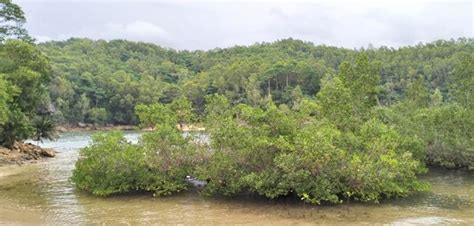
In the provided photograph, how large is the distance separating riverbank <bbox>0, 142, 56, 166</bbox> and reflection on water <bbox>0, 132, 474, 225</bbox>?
14174mm

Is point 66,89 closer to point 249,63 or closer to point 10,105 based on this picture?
point 249,63

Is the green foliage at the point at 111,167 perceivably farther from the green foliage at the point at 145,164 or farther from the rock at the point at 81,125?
the rock at the point at 81,125

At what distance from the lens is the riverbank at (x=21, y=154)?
39.4m

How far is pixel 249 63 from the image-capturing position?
364 ft

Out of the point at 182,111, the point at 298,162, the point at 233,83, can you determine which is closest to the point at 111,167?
the point at 182,111

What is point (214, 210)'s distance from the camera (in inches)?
826

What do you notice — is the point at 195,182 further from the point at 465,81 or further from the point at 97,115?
the point at 97,115

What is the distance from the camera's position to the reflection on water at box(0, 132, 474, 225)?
19.3 meters

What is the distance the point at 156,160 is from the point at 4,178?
13.3m

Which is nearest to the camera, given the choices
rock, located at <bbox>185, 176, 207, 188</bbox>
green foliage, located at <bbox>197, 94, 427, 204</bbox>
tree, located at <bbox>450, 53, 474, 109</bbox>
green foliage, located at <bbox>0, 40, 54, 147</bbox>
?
green foliage, located at <bbox>197, 94, 427, 204</bbox>

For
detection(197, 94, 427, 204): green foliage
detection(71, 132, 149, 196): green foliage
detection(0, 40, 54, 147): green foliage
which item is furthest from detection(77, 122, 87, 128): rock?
detection(197, 94, 427, 204): green foliage

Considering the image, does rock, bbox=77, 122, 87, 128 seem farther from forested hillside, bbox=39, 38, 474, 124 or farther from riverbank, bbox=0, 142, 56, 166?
riverbank, bbox=0, 142, 56, 166

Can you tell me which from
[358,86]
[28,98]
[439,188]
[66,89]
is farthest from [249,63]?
[439,188]

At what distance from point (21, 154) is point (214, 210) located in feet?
90.6
